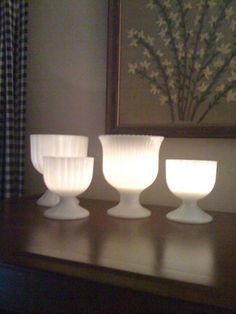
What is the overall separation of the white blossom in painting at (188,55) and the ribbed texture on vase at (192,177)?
0.24 meters

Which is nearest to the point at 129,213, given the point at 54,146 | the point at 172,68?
the point at 54,146

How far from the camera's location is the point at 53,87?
48.3 inches

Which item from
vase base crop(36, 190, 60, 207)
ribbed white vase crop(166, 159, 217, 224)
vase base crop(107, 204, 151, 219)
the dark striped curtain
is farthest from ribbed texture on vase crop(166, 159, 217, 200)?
the dark striped curtain

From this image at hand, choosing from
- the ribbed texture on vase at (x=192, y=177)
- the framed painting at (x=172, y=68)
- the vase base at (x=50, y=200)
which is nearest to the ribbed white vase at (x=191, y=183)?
the ribbed texture on vase at (x=192, y=177)

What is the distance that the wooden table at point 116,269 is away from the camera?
1.35ft

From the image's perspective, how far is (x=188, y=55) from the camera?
943mm

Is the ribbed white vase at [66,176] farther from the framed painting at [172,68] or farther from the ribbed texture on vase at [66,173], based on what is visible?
the framed painting at [172,68]

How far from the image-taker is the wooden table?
1.35ft

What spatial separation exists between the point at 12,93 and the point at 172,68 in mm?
626

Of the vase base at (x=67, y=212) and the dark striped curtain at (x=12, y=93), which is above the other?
the dark striped curtain at (x=12, y=93)

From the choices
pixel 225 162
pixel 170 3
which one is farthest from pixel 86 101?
pixel 225 162

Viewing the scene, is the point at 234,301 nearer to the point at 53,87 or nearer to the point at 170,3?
the point at 170,3

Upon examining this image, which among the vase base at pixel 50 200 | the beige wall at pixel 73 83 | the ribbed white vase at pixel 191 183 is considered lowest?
the vase base at pixel 50 200

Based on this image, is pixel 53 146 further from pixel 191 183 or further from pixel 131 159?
pixel 191 183
